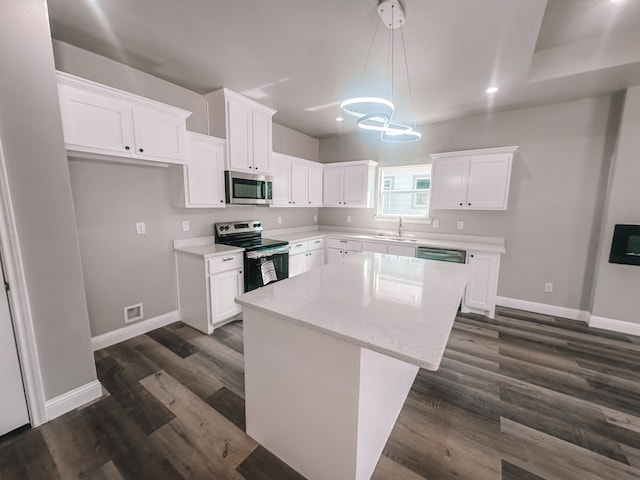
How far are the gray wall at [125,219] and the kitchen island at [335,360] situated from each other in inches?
77.0

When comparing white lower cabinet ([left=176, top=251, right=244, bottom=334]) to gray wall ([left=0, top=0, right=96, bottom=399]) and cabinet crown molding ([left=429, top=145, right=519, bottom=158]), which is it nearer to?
gray wall ([left=0, top=0, right=96, bottom=399])

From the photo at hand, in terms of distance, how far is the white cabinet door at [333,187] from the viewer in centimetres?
483

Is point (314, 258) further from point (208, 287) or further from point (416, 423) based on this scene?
point (416, 423)

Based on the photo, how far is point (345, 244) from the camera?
179 inches

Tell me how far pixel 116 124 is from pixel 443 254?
152 inches

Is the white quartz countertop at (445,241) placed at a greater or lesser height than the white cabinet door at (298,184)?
lesser

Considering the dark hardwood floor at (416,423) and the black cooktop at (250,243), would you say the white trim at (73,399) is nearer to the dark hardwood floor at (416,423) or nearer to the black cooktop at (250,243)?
the dark hardwood floor at (416,423)

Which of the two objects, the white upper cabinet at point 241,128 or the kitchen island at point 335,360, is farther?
the white upper cabinet at point 241,128

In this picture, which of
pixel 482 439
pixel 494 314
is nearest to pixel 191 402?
pixel 482 439

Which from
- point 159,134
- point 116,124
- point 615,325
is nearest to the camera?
point 116,124

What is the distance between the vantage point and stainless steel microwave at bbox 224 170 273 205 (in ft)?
10.5

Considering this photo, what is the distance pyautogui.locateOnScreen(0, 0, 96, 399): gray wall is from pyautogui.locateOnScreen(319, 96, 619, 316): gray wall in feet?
14.5

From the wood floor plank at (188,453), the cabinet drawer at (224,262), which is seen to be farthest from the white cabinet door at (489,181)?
the wood floor plank at (188,453)

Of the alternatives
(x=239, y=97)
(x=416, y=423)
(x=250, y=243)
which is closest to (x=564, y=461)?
(x=416, y=423)
